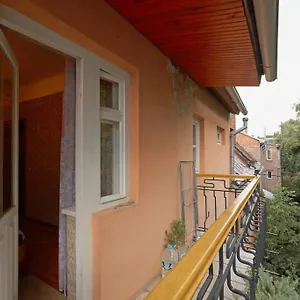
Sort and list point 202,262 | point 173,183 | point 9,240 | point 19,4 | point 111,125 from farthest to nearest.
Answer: point 173,183 < point 111,125 < point 9,240 < point 19,4 < point 202,262

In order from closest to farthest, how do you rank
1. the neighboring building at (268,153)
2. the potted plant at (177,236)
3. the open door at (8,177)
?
the open door at (8,177) < the potted plant at (177,236) < the neighboring building at (268,153)

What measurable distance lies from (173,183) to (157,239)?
80 centimetres

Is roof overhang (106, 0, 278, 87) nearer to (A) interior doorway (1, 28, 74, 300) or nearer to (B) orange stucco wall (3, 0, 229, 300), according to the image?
(B) orange stucco wall (3, 0, 229, 300)

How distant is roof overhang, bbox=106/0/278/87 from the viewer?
1825mm

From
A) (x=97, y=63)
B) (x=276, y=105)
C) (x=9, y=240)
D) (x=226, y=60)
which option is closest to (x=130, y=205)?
(x=9, y=240)

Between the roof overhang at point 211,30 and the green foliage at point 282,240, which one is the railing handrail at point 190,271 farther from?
the green foliage at point 282,240

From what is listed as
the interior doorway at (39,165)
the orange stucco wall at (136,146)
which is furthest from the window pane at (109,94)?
the interior doorway at (39,165)

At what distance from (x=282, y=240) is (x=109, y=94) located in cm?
767

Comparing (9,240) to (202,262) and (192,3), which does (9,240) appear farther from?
(192,3)

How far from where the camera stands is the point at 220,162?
653 centimetres

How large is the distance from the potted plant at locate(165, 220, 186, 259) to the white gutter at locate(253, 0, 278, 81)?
227cm

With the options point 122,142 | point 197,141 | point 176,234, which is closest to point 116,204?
point 122,142

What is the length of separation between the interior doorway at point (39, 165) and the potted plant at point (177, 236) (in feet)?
4.44

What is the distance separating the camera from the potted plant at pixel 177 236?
9.71 ft
